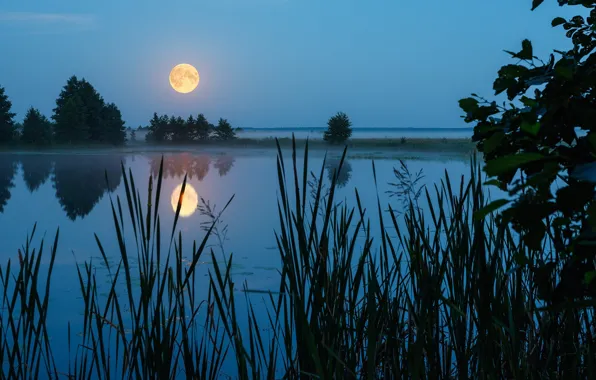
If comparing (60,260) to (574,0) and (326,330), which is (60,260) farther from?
(574,0)

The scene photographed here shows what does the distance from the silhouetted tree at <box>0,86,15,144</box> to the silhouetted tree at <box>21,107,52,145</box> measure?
0.62 m

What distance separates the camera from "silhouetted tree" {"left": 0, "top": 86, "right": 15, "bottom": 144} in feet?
81.9

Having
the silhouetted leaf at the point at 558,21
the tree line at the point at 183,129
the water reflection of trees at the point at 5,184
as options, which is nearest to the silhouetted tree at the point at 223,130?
the tree line at the point at 183,129

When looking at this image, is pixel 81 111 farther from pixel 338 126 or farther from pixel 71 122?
pixel 338 126

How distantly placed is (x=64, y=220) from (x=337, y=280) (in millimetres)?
7901

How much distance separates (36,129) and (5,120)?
68.2 inches

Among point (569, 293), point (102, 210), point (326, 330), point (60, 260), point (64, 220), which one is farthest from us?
point (102, 210)

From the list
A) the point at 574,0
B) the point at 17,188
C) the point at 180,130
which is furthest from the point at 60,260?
the point at 180,130

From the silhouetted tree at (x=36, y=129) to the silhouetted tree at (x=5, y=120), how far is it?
616 millimetres

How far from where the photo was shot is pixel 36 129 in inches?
1068

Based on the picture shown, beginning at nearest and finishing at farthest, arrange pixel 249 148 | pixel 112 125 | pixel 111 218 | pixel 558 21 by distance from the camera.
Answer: pixel 558 21 → pixel 111 218 → pixel 112 125 → pixel 249 148

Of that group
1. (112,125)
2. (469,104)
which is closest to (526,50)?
(469,104)

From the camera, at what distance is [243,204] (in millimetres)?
9914

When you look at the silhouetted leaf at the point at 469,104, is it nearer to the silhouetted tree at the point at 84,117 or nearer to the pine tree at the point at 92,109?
the silhouetted tree at the point at 84,117
